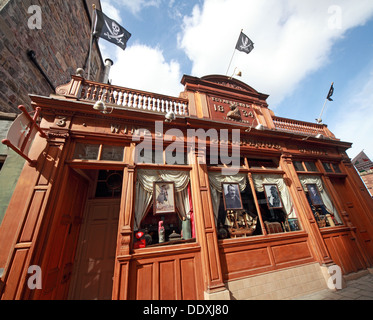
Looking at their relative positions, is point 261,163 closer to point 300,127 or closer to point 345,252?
point 300,127

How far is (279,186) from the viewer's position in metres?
5.84

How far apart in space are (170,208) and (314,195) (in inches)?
233

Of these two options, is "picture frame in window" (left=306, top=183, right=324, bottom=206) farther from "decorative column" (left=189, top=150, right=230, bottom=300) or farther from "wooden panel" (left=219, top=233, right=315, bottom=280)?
"decorative column" (left=189, top=150, right=230, bottom=300)

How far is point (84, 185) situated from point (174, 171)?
10.0ft

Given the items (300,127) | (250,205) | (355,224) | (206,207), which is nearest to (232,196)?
(250,205)

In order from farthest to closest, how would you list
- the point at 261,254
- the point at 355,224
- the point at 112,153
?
the point at 355,224, the point at 261,254, the point at 112,153

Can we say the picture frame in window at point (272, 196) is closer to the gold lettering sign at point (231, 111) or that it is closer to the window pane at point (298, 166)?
the window pane at point (298, 166)

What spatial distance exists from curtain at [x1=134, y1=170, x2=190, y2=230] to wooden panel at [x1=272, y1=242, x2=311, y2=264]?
3023 mm

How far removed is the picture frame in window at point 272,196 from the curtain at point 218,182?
0.91 meters
